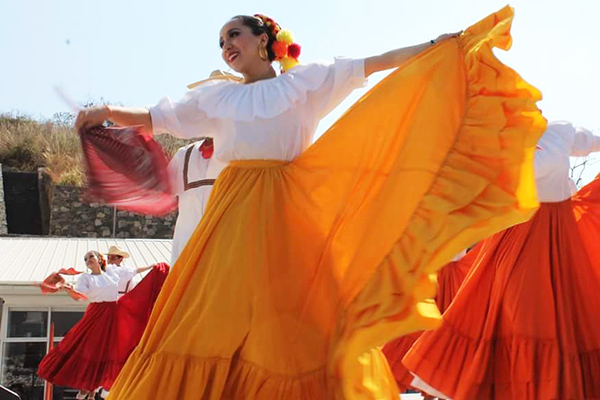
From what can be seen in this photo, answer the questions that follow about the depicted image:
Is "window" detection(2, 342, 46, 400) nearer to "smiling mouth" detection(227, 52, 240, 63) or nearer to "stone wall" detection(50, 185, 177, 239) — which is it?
"stone wall" detection(50, 185, 177, 239)

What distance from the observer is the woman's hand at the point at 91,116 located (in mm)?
2783

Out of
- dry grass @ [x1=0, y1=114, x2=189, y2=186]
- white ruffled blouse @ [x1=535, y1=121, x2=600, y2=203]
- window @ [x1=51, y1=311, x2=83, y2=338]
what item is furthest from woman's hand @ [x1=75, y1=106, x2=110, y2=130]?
dry grass @ [x1=0, y1=114, x2=189, y2=186]

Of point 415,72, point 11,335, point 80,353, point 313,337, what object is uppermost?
point 415,72

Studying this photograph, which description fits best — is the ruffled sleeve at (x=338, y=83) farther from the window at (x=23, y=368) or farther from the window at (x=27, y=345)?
the window at (x=23, y=368)

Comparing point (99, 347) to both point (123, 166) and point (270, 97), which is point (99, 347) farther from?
point (270, 97)

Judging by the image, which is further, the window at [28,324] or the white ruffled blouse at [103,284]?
the window at [28,324]

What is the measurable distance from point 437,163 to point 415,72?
35cm

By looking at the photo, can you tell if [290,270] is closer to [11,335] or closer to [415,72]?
[415,72]

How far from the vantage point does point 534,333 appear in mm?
3689

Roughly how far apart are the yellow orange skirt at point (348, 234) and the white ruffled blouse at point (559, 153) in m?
1.41

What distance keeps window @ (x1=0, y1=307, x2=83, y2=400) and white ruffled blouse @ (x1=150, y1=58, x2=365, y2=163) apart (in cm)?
873

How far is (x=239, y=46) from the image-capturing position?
2988 mm

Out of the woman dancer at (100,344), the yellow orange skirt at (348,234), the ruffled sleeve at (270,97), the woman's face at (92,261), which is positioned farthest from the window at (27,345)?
the yellow orange skirt at (348,234)

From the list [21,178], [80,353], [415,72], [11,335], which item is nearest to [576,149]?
[415,72]
